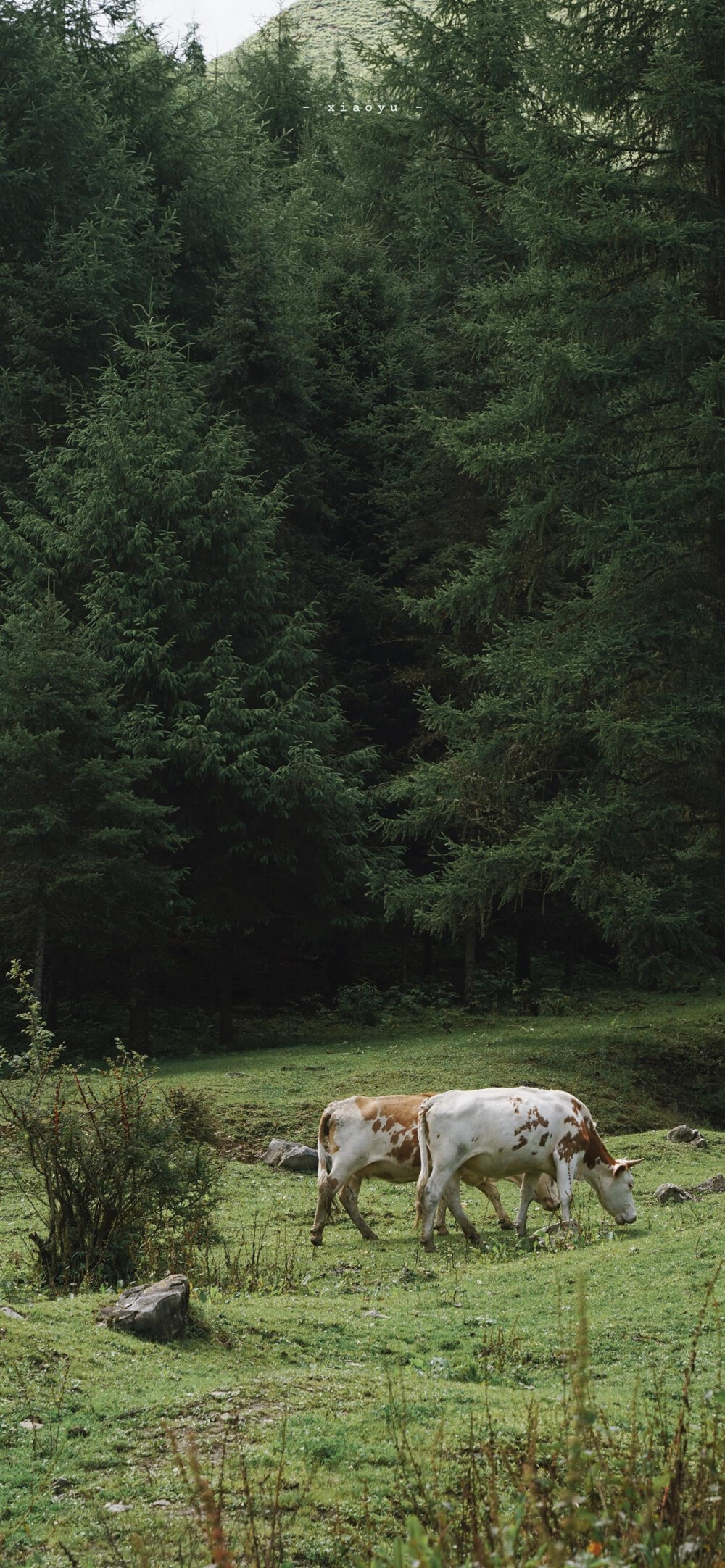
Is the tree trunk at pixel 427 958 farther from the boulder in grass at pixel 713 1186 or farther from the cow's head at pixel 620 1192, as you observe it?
the cow's head at pixel 620 1192

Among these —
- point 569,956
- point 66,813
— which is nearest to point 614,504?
point 66,813

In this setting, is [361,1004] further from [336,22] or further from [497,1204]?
[336,22]

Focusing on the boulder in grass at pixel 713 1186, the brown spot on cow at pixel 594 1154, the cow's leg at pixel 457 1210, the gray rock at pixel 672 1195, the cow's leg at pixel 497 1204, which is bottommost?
the boulder in grass at pixel 713 1186

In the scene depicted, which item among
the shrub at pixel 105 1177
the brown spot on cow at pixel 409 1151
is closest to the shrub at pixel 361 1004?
the brown spot on cow at pixel 409 1151

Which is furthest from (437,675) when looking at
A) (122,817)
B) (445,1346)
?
(445,1346)

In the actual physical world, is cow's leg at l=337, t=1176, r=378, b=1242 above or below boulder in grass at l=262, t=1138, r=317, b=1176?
above

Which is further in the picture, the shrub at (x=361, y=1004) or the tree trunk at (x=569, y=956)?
the tree trunk at (x=569, y=956)

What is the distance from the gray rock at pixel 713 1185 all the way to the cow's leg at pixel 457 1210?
7.95 ft

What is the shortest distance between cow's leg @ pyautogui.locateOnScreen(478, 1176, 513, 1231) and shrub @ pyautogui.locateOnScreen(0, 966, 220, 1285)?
8.84ft

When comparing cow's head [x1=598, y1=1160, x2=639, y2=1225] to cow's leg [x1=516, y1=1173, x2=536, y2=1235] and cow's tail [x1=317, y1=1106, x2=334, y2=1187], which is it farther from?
cow's tail [x1=317, y1=1106, x2=334, y2=1187]

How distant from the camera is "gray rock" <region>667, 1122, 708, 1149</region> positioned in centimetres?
1427

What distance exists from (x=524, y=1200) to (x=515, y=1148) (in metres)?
0.54

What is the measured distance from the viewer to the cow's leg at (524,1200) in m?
10.7

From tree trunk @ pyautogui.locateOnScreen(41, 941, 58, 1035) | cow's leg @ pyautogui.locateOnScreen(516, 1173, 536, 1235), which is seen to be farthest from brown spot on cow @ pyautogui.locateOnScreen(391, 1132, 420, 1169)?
tree trunk @ pyautogui.locateOnScreen(41, 941, 58, 1035)
